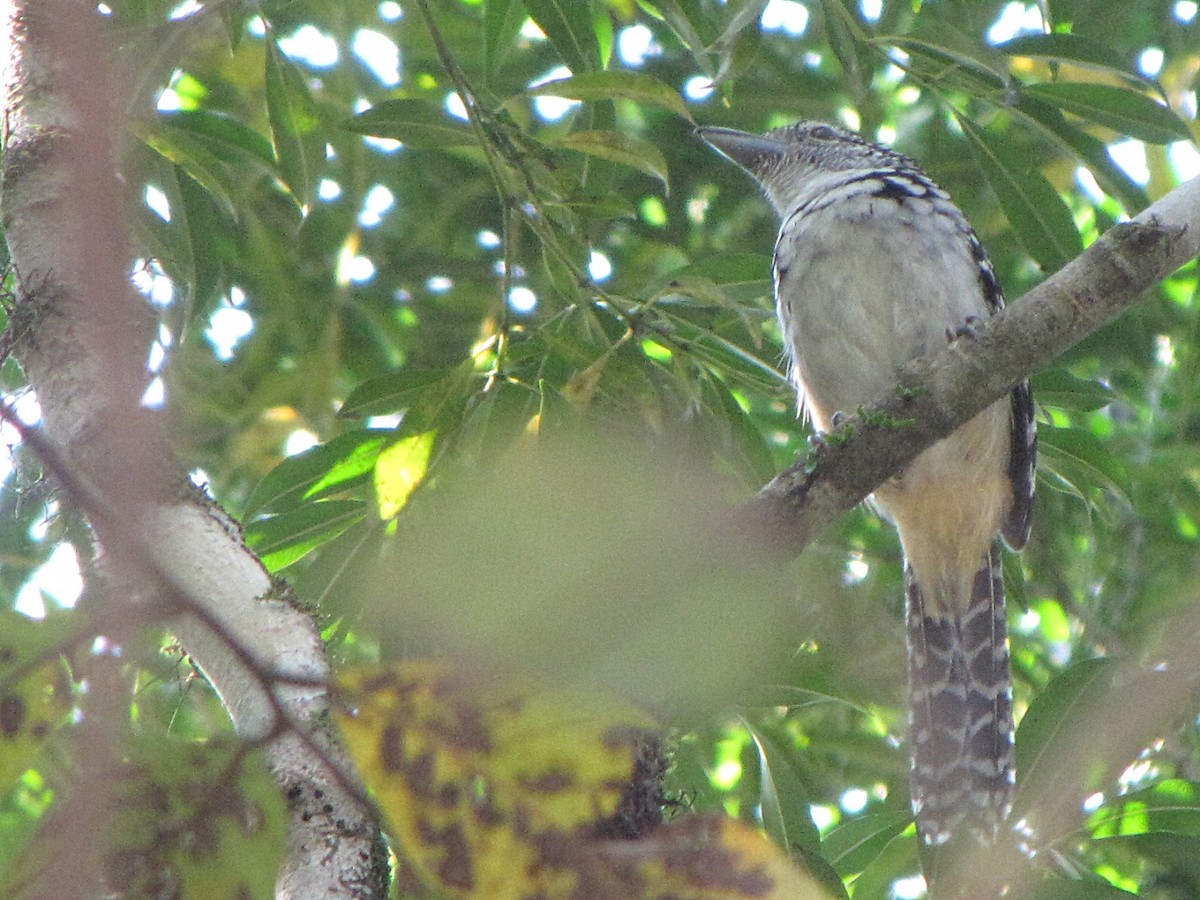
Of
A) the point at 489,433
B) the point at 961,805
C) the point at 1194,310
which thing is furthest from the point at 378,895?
the point at 1194,310

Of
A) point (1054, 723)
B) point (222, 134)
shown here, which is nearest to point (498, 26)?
point (222, 134)

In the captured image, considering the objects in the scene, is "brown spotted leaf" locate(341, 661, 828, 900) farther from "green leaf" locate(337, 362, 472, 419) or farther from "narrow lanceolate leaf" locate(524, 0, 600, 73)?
"narrow lanceolate leaf" locate(524, 0, 600, 73)

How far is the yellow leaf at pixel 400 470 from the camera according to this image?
9.45 feet

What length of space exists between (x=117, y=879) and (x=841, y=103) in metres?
5.32

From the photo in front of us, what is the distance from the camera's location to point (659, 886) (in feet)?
3.68

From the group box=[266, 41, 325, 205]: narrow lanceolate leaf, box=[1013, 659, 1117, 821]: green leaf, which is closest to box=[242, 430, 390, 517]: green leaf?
box=[266, 41, 325, 205]: narrow lanceolate leaf

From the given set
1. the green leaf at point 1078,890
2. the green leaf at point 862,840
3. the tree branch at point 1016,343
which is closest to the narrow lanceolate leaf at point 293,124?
the tree branch at point 1016,343

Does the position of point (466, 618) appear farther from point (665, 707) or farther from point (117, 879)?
point (665, 707)

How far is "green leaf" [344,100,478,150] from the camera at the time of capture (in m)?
3.28

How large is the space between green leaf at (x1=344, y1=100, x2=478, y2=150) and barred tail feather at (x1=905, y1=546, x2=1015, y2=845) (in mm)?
2425

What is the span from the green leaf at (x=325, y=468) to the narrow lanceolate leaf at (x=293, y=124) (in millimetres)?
676

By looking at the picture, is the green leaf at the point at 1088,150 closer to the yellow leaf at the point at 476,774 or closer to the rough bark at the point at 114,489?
the rough bark at the point at 114,489

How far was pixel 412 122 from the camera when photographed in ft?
10.8

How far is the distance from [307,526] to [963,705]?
8.06 ft
